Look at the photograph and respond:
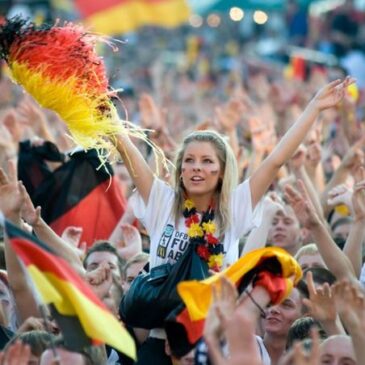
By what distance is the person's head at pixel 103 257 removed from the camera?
8669 millimetres

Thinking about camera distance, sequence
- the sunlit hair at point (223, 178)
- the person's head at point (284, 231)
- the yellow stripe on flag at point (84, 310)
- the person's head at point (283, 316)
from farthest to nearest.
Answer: the person's head at point (284, 231), the person's head at point (283, 316), the sunlit hair at point (223, 178), the yellow stripe on flag at point (84, 310)

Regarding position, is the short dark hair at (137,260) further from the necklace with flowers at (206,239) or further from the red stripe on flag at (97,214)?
the red stripe on flag at (97,214)

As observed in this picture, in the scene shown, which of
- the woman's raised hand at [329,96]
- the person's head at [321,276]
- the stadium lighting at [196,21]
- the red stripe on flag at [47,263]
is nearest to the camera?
the red stripe on flag at [47,263]

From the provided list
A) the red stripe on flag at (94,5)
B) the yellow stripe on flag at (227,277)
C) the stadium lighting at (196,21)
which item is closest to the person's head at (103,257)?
the yellow stripe on flag at (227,277)

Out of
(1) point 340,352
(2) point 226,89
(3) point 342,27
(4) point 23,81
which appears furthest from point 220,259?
(3) point 342,27

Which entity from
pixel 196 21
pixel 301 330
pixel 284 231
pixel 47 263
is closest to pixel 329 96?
pixel 301 330

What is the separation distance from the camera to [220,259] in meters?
7.16

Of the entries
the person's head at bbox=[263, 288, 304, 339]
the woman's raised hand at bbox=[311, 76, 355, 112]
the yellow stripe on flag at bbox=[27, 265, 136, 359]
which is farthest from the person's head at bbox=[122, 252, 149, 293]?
the yellow stripe on flag at bbox=[27, 265, 136, 359]

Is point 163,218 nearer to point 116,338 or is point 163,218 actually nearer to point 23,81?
point 23,81

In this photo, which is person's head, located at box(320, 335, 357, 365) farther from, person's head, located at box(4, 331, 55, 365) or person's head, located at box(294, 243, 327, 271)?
person's head, located at box(294, 243, 327, 271)

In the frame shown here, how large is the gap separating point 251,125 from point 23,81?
4198 millimetres

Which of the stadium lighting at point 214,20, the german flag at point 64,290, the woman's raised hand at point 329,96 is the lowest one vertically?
the german flag at point 64,290

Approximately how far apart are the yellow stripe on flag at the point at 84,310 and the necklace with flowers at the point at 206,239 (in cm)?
124

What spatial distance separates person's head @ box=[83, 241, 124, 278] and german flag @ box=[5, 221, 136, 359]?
261 centimetres
